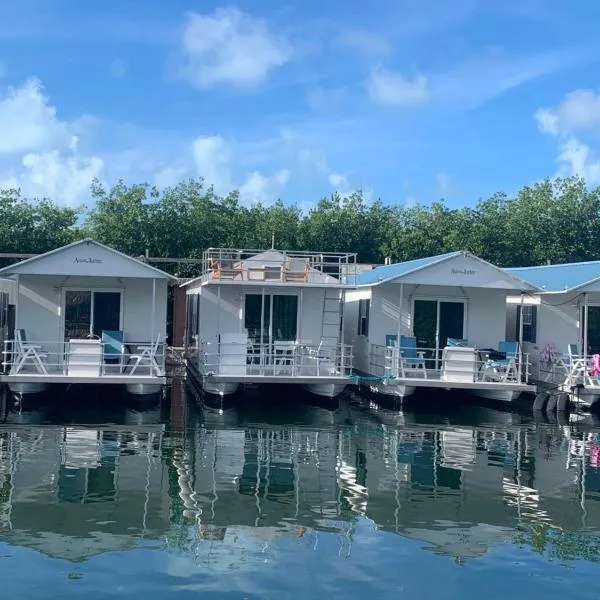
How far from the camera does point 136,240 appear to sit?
120 feet

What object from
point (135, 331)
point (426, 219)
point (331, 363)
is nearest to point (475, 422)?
point (331, 363)

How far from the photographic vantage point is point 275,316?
22344mm

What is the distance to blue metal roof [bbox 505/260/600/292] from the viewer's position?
22.0 meters

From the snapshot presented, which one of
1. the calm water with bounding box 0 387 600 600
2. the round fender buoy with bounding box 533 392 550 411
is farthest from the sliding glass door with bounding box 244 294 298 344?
the round fender buoy with bounding box 533 392 550 411

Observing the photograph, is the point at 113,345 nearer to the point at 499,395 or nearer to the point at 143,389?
the point at 143,389

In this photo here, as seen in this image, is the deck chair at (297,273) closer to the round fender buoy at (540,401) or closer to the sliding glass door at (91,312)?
the sliding glass door at (91,312)

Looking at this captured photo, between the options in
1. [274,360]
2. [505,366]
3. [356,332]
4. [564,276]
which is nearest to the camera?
[274,360]

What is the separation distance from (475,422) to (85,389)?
1103cm

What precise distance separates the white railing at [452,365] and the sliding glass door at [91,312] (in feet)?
23.1

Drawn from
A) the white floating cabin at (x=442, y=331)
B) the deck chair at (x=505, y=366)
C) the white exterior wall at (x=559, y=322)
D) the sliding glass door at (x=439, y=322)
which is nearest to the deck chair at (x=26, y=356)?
the white floating cabin at (x=442, y=331)

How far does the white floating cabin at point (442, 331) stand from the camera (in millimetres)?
20594

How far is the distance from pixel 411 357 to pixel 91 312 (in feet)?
28.0

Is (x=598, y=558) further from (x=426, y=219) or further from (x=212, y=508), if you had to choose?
(x=426, y=219)

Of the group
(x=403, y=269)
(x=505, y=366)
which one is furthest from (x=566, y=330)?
(x=403, y=269)
